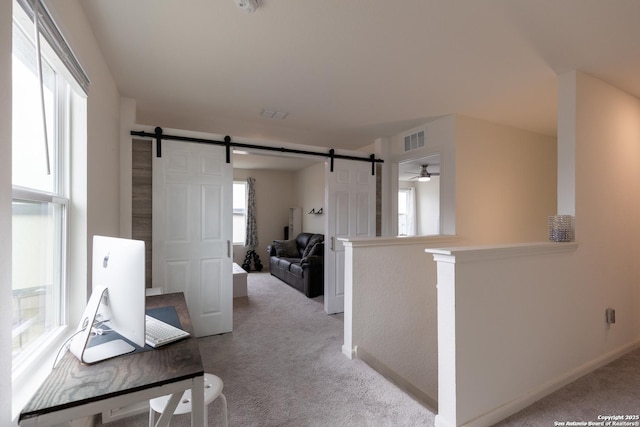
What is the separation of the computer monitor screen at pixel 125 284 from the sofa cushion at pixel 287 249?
16.3 ft

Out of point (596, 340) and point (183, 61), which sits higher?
Answer: point (183, 61)

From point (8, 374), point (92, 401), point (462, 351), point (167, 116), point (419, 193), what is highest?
point (167, 116)

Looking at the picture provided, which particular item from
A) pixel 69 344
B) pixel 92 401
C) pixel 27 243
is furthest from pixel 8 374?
pixel 27 243

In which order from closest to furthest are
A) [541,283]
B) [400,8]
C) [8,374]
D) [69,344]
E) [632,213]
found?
[8,374]
[69,344]
[400,8]
[541,283]
[632,213]

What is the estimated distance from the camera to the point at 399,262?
2859 mm

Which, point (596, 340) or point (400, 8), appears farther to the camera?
point (596, 340)

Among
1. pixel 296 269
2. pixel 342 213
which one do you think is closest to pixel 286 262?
pixel 296 269

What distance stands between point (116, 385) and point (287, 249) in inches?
208

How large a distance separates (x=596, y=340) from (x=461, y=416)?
1726 mm

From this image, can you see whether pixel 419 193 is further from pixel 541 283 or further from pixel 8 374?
pixel 8 374

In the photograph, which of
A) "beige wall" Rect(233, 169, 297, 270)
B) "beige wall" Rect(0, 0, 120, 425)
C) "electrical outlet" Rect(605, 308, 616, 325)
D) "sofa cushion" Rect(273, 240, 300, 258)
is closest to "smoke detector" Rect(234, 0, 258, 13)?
"beige wall" Rect(0, 0, 120, 425)

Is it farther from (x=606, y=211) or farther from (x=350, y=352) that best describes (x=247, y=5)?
(x=606, y=211)

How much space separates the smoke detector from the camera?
158 cm

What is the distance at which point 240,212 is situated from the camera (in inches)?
284
